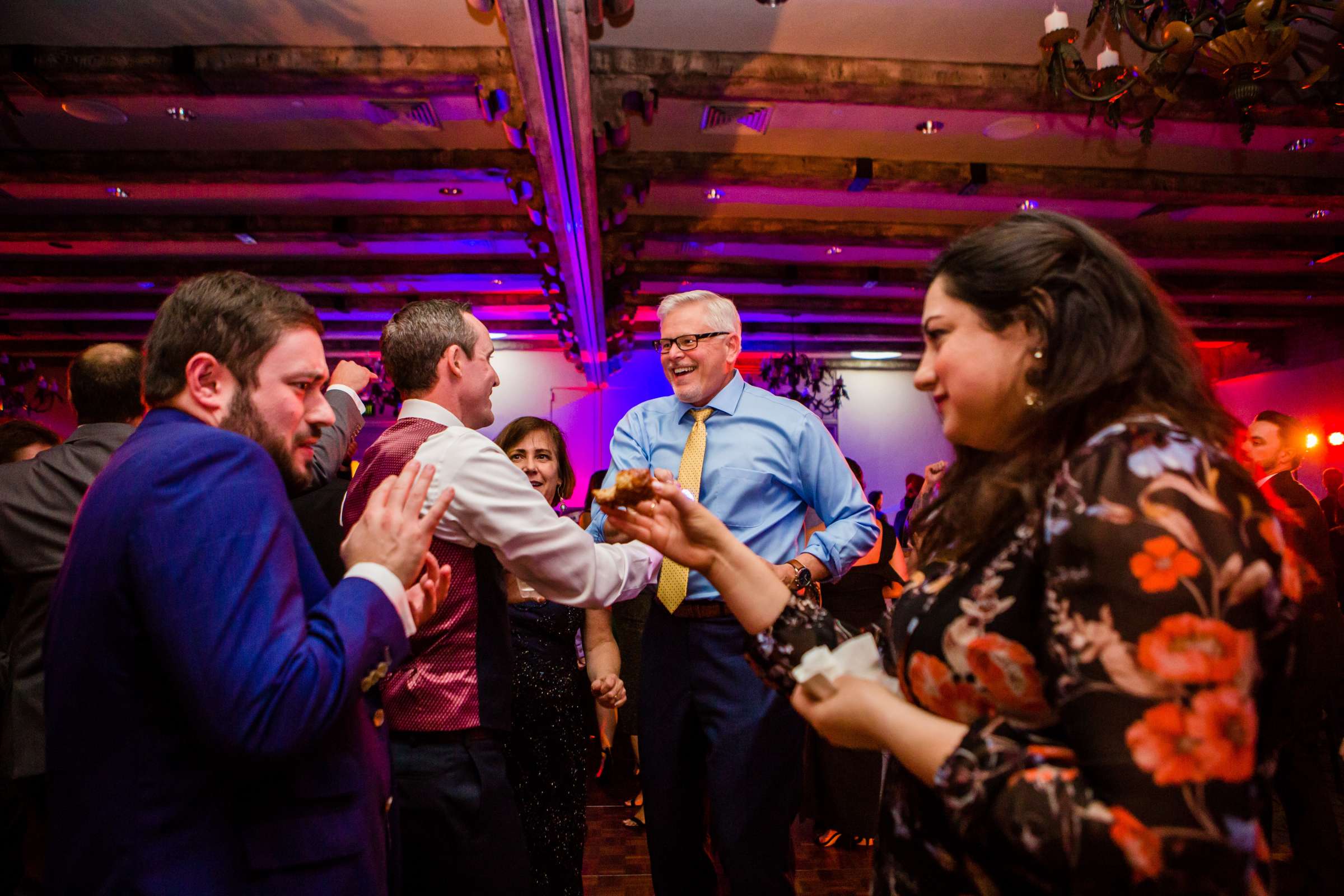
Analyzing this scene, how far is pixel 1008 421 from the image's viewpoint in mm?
1018

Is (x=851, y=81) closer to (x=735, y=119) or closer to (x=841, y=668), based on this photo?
(x=735, y=119)

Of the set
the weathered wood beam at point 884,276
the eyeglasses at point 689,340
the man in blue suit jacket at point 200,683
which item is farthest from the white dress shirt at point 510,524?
the weathered wood beam at point 884,276

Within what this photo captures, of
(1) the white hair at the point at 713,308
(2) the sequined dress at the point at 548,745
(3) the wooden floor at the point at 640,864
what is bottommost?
(3) the wooden floor at the point at 640,864

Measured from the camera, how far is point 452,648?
1664mm

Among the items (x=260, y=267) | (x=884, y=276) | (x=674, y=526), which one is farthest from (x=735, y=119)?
(x=260, y=267)

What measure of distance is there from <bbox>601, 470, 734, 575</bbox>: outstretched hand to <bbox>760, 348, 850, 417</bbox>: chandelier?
901cm

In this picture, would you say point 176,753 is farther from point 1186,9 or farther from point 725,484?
point 1186,9

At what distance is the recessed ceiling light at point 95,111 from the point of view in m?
4.60

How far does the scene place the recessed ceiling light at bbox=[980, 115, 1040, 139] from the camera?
5.00m

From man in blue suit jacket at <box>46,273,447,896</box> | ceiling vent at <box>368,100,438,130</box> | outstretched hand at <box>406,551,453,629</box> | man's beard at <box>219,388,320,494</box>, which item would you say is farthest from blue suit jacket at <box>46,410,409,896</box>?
ceiling vent at <box>368,100,438,130</box>

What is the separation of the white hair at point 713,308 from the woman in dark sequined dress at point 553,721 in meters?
0.97

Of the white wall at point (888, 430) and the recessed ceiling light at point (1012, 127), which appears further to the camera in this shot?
the white wall at point (888, 430)

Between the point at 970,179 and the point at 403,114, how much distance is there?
13.1 ft

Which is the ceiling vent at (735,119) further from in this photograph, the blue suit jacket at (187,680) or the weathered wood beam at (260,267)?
the blue suit jacket at (187,680)
